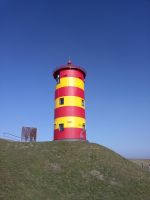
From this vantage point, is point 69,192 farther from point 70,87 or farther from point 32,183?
point 70,87

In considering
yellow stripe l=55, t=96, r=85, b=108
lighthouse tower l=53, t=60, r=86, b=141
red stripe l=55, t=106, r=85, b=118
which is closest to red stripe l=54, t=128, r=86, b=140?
lighthouse tower l=53, t=60, r=86, b=141

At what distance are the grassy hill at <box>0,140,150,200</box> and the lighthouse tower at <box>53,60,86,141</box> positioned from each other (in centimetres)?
315

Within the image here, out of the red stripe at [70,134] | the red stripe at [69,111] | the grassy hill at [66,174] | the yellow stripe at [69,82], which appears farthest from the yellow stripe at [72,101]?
the grassy hill at [66,174]

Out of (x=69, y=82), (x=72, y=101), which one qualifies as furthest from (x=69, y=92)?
(x=69, y=82)

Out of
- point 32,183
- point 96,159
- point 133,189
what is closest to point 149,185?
point 133,189

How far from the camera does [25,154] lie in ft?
80.4

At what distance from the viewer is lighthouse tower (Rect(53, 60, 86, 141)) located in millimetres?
31656

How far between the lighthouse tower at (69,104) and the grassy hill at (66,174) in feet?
10.3

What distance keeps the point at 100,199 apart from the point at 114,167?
638 cm

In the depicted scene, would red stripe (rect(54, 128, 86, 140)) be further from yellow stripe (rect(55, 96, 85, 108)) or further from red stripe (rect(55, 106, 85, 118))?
yellow stripe (rect(55, 96, 85, 108))

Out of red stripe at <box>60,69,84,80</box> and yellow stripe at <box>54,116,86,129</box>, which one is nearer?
yellow stripe at <box>54,116,86,129</box>

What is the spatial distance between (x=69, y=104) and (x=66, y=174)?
12.2 metres

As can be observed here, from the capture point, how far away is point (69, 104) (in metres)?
32.3

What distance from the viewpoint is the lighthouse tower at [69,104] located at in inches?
1246
